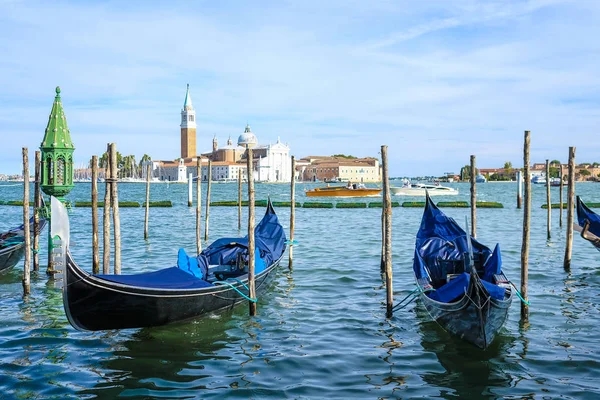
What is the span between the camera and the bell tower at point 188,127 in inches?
4663

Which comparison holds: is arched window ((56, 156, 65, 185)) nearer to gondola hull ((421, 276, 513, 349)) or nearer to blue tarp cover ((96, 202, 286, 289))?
blue tarp cover ((96, 202, 286, 289))

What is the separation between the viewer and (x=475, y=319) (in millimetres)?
6336

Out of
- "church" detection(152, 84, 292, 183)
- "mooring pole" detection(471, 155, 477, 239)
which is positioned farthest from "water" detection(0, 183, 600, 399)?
"church" detection(152, 84, 292, 183)

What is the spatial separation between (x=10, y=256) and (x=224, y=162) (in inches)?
4177

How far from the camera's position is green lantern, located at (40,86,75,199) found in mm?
9938

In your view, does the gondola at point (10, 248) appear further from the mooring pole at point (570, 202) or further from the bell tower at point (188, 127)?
the bell tower at point (188, 127)

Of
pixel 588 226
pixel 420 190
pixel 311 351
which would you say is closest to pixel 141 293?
pixel 311 351

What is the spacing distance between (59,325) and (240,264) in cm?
273

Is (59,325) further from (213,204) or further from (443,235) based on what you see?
(213,204)

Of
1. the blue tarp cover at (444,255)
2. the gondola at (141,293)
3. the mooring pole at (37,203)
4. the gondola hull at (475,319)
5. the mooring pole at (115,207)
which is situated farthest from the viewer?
the mooring pole at (37,203)

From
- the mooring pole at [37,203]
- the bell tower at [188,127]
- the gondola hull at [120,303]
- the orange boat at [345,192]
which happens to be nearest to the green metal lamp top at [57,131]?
the mooring pole at [37,203]

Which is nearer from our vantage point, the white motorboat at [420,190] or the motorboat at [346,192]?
the motorboat at [346,192]

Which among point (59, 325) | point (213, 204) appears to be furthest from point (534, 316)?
point (213, 204)

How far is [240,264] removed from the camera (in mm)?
9305
